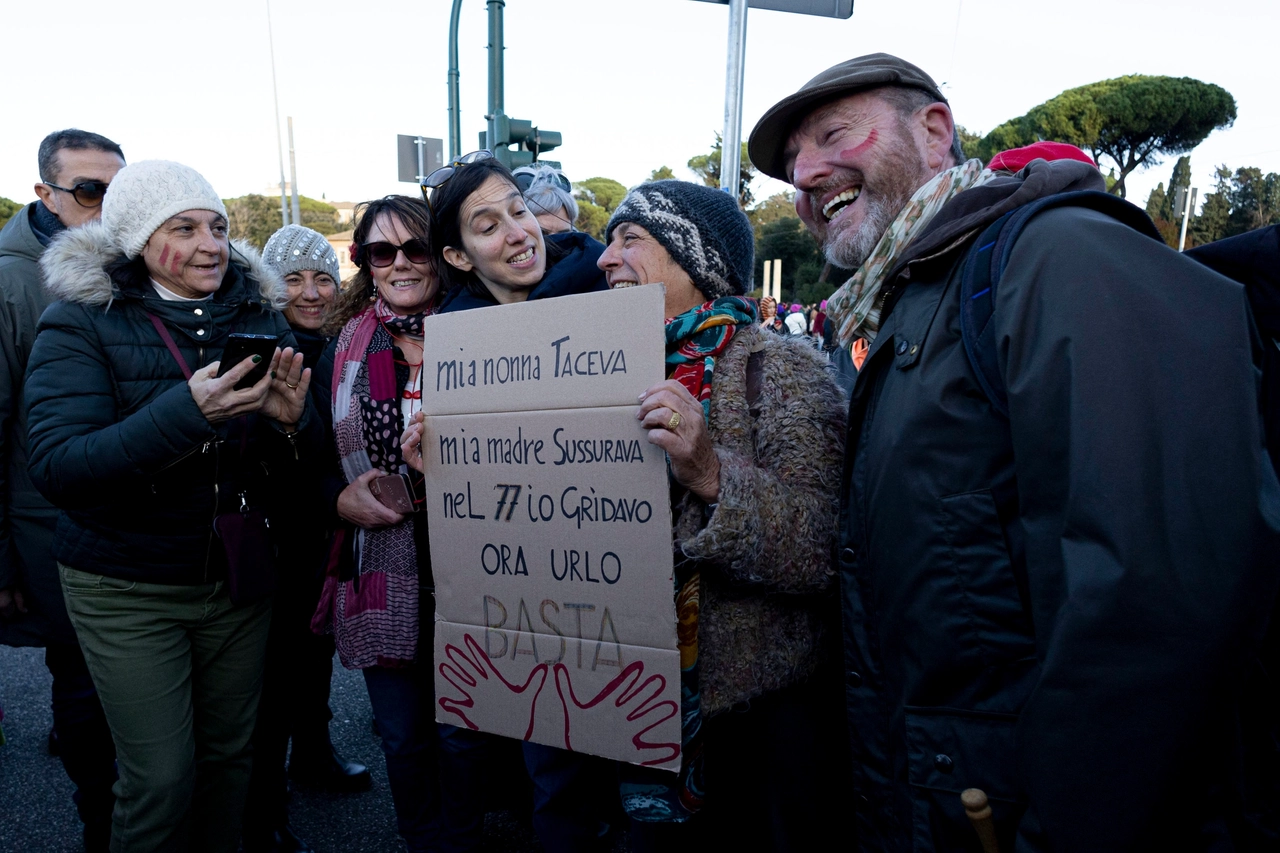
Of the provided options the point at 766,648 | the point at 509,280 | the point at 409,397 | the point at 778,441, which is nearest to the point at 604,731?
the point at 766,648

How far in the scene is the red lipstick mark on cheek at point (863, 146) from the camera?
1.67 meters

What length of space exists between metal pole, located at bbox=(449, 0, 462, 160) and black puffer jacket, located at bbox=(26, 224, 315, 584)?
604cm

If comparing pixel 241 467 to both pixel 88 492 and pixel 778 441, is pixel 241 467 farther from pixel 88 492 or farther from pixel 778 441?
pixel 778 441

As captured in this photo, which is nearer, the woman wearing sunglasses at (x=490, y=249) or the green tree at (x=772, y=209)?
the woman wearing sunglasses at (x=490, y=249)

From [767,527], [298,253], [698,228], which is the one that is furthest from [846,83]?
[298,253]

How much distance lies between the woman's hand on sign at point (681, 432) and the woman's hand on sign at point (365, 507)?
3.62ft

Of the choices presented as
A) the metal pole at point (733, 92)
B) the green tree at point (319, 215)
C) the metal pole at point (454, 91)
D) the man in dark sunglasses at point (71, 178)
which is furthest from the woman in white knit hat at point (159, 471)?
the green tree at point (319, 215)

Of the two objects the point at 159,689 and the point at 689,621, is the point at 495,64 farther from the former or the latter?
the point at 689,621

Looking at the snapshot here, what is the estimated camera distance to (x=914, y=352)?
1290 mm

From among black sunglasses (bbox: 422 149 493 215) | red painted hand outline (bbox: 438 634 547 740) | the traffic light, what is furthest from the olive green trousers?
the traffic light

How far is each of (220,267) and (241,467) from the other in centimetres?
59

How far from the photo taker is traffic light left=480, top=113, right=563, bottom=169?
7289 mm

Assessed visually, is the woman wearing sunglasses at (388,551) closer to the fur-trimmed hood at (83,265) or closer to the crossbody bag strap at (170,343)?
the crossbody bag strap at (170,343)

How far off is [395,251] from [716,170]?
29.8 meters
